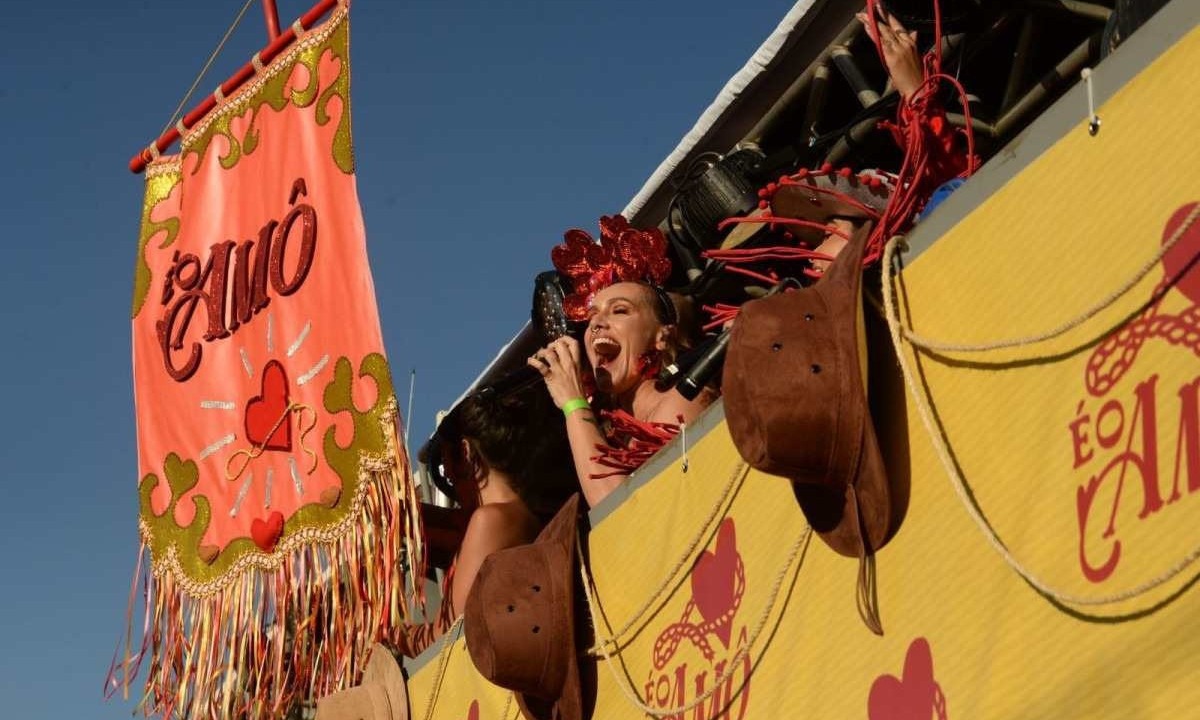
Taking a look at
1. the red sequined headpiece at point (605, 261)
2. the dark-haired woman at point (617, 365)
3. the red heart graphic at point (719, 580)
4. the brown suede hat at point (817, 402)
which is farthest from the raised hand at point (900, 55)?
the red sequined headpiece at point (605, 261)

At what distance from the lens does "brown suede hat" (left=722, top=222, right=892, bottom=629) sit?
2.65 metres

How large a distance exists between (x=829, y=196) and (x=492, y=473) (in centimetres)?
184

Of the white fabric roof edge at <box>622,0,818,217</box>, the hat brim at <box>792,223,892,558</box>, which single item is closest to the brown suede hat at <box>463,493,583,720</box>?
the hat brim at <box>792,223,892,558</box>

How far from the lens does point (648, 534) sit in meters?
3.55

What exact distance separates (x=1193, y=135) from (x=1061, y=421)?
42 cm

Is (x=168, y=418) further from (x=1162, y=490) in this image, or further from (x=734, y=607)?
(x=1162, y=490)

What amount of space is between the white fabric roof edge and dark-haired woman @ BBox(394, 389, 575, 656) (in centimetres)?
98

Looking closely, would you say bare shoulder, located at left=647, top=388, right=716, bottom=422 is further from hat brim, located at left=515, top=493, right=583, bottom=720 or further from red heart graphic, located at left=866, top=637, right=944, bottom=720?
red heart graphic, located at left=866, top=637, right=944, bottom=720

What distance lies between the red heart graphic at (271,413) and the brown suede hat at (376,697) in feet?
2.09

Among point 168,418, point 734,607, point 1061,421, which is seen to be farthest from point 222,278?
point 1061,421

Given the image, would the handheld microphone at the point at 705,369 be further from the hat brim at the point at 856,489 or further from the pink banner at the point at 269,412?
the pink banner at the point at 269,412

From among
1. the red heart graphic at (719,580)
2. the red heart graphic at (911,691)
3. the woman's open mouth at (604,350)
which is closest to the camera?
the red heart graphic at (911,691)

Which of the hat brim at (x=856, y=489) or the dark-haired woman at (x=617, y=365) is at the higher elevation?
the dark-haired woman at (x=617, y=365)

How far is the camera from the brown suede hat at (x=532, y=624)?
12.0 ft
